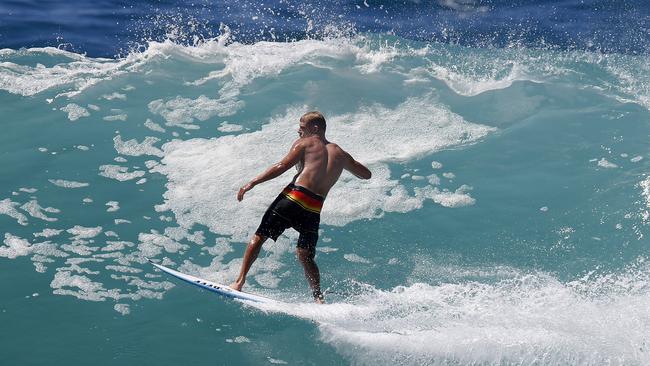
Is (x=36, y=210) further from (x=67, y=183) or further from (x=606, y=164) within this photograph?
(x=606, y=164)

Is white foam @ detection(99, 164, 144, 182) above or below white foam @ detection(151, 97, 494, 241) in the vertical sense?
below

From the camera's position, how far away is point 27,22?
16.1 metres

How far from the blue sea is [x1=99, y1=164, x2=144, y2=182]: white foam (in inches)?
1.6

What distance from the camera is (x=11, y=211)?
942 centimetres

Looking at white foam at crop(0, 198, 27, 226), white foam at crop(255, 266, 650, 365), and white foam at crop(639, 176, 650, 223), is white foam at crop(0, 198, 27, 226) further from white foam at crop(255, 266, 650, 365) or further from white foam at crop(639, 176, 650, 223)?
white foam at crop(639, 176, 650, 223)

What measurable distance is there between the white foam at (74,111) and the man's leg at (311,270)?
5251mm

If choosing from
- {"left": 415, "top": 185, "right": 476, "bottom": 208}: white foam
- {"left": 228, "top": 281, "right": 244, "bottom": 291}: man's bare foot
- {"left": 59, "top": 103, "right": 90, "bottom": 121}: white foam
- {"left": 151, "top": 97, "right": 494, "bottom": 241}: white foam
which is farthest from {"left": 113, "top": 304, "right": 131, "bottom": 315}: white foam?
{"left": 59, "top": 103, "right": 90, "bottom": 121}: white foam

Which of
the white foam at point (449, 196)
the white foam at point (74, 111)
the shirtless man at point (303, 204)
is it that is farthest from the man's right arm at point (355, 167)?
the white foam at point (74, 111)

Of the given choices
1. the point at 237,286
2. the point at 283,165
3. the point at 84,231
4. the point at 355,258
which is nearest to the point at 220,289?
the point at 237,286

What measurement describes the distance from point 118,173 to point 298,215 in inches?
133

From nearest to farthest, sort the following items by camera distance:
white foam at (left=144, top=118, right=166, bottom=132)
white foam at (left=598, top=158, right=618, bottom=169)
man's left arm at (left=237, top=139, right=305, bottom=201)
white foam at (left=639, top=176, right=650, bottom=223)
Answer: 1. man's left arm at (left=237, top=139, right=305, bottom=201)
2. white foam at (left=639, top=176, right=650, bottom=223)
3. white foam at (left=598, top=158, right=618, bottom=169)
4. white foam at (left=144, top=118, right=166, bottom=132)

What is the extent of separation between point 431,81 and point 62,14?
7721mm

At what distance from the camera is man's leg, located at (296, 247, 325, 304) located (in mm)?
7914

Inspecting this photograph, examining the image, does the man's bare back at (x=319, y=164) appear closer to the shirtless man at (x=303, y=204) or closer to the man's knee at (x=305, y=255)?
the shirtless man at (x=303, y=204)
